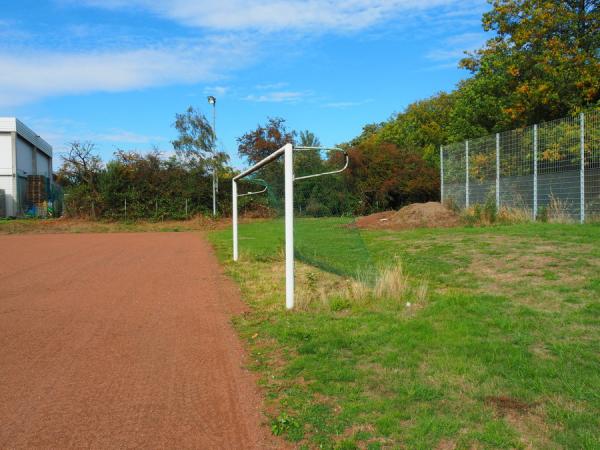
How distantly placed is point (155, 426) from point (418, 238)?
11729 mm

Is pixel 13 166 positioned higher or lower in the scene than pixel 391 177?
higher

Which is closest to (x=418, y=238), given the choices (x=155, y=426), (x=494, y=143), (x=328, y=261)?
(x=328, y=261)

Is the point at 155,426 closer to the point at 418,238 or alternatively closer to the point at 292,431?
the point at 292,431

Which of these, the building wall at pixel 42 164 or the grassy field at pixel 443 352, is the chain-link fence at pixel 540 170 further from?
the building wall at pixel 42 164

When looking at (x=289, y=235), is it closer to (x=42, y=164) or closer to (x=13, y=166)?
(x=13, y=166)

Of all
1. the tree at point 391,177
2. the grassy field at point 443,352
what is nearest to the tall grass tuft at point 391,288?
the grassy field at point 443,352

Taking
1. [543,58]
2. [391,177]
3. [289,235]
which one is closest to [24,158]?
[391,177]

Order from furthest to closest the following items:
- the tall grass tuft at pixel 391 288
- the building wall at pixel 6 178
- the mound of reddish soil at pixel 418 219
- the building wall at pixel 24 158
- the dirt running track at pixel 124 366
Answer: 1. the building wall at pixel 24 158
2. the building wall at pixel 6 178
3. the mound of reddish soil at pixel 418 219
4. the tall grass tuft at pixel 391 288
5. the dirt running track at pixel 124 366

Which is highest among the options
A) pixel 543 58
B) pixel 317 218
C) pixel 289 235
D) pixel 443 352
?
pixel 543 58

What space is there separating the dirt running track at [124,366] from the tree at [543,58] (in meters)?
21.3

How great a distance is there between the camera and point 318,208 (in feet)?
37.7

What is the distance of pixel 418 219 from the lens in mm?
20469

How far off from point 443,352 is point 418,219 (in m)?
15.6

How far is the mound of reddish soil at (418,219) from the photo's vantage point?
2002cm
